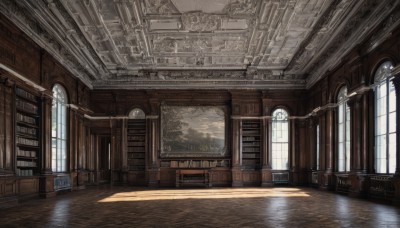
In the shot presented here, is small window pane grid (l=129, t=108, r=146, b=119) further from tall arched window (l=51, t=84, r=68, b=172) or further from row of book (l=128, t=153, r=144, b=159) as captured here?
tall arched window (l=51, t=84, r=68, b=172)

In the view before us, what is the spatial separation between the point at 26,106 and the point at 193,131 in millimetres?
7299

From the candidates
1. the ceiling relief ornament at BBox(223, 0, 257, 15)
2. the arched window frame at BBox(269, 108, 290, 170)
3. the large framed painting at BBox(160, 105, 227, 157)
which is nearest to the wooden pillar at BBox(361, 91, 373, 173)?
the ceiling relief ornament at BBox(223, 0, 257, 15)

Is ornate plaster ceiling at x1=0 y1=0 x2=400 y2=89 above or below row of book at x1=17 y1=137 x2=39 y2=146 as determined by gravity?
above

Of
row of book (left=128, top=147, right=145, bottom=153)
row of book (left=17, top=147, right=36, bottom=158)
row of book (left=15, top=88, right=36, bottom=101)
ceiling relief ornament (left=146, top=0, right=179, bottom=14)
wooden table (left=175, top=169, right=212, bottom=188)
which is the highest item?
ceiling relief ornament (left=146, top=0, right=179, bottom=14)

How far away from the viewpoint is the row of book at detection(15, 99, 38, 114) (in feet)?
29.8

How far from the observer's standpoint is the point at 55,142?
1141 centimetres

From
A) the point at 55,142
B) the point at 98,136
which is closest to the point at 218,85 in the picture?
the point at 98,136

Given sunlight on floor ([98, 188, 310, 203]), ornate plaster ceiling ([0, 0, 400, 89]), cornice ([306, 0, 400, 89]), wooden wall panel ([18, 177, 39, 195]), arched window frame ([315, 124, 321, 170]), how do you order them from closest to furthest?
cornice ([306, 0, 400, 89]) → ornate plaster ceiling ([0, 0, 400, 89]) → wooden wall panel ([18, 177, 39, 195]) → sunlight on floor ([98, 188, 310, 203]) → arched window frame ([315, 124, 321, 170])

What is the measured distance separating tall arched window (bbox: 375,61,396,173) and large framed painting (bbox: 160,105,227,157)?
7072 mm

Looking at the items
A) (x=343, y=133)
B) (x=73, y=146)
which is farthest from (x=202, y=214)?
(x=73, y=146)

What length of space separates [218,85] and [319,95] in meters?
4.13

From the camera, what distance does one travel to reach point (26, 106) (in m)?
9.51

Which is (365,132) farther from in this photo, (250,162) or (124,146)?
(124,146)

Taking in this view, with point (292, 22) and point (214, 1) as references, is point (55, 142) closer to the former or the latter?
point (214, 1)
